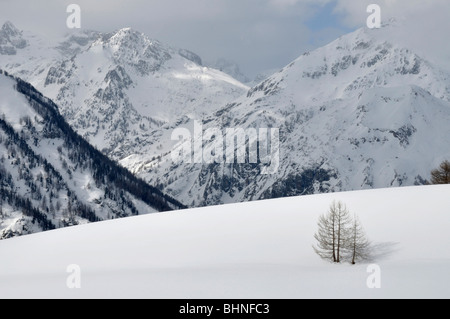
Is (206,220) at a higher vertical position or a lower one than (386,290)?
higher

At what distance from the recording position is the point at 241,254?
163 feet

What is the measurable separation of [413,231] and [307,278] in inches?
637

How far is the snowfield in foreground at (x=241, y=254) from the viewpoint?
3809cm

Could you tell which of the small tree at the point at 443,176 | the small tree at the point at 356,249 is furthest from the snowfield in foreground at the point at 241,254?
the small tree at the point at 443,176

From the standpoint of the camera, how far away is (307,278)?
133ft

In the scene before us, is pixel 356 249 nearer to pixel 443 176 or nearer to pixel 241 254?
pixel 241 254

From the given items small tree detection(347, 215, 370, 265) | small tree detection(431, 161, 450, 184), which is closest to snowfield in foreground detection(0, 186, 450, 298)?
small tree detection(347, 215, 370, 265)

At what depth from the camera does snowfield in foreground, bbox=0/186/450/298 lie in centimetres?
3809

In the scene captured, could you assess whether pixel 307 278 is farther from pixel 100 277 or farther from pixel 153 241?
pixel 153 241

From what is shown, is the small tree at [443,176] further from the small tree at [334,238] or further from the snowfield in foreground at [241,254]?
the small tree at [334,238]

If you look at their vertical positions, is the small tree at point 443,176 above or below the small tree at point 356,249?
above

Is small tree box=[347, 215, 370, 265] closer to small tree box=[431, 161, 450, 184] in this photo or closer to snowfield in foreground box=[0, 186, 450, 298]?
snowfield in foreground box=[0, 186, 450, 298]
